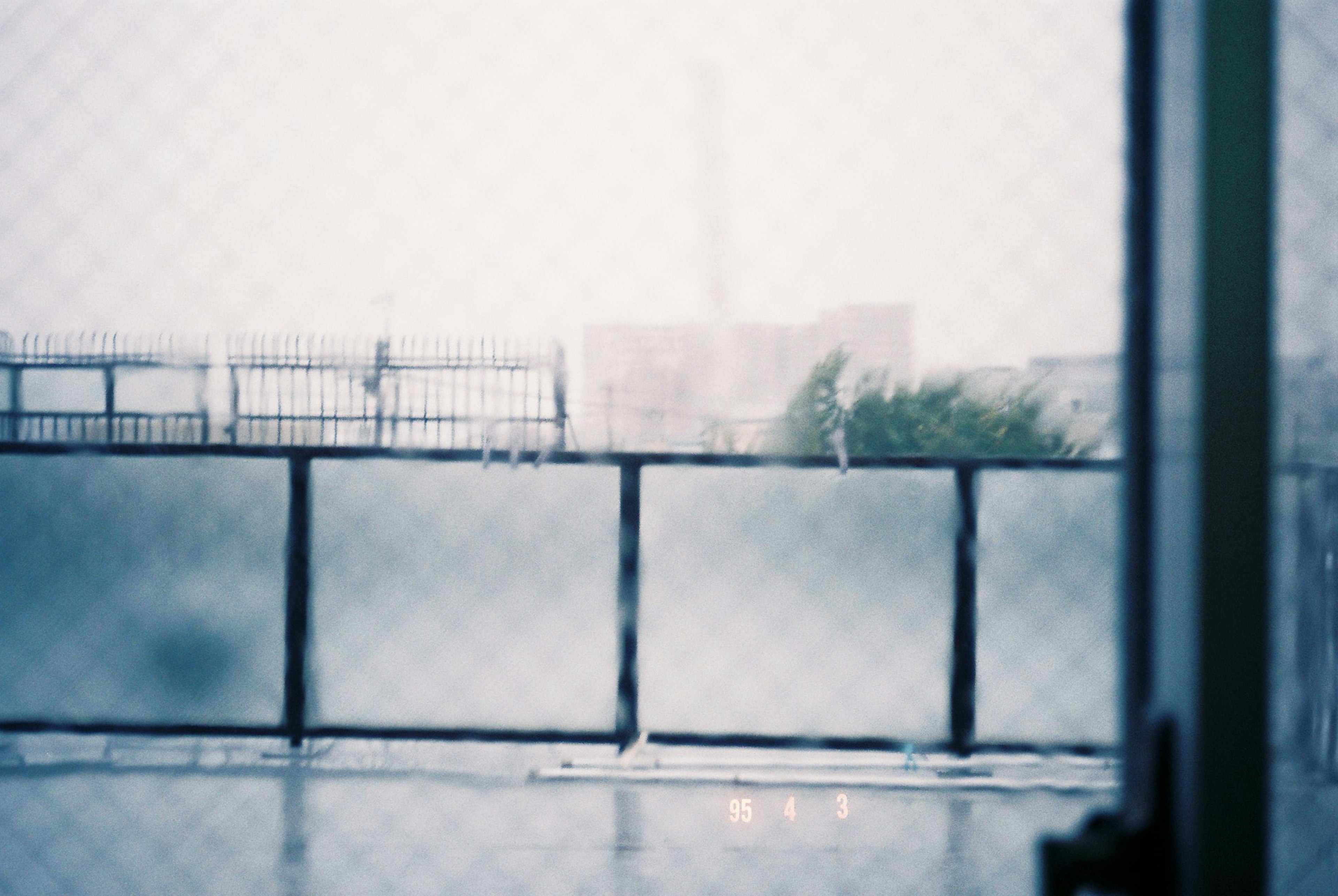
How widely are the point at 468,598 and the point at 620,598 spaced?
1.28 ft

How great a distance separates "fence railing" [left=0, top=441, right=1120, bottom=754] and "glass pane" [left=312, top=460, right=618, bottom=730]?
0.02 metres

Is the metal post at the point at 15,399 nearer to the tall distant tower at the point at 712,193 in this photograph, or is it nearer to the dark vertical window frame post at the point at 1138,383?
the tall distant tower at the point at 712,193

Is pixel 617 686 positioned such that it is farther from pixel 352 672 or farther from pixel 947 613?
pixel 947 613

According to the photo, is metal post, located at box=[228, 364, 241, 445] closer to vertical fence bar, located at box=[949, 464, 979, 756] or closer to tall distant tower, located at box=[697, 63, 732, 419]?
tall distant tower, located at box=[697, 63, 732, 419]

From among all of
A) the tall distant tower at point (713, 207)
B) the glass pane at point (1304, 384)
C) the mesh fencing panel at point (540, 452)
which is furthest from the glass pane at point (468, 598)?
the glass pane at point (1304, 384)

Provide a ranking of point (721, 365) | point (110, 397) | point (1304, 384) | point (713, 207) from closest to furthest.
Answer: point (1304, 384), point (713, 207), point (721, 365), point (110, 397)

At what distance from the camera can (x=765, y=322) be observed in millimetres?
1823

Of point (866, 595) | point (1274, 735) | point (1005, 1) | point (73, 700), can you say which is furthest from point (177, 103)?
point (1274, 735)

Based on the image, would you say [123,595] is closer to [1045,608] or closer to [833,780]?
[833,780]

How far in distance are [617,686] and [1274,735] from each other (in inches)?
73.7

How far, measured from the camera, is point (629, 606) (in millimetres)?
2170

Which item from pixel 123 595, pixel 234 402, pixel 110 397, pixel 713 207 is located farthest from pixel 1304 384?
pixel 123 595

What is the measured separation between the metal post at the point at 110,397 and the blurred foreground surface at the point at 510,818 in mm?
914

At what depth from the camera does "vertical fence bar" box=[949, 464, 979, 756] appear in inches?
84.4
